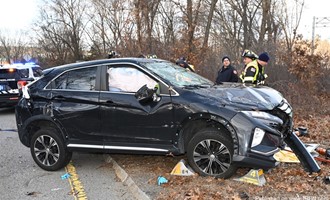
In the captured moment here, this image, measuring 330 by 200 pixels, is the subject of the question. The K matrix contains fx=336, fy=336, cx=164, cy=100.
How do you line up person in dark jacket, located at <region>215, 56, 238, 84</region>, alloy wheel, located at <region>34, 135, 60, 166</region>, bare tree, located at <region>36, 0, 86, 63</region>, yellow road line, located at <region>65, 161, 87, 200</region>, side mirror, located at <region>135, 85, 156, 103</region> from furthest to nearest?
bare tree, located at <region>36, 0, 86, 63</region>, person in dark jacket, located at <region>215, 56, 238, 84</region>, alloy wheel, located at <region>34, 135, 60, 166</region>, side mirror, located at <region>135, 85, 156, 103</region>, yellow road line, located at <region>65, 161, 87, 200</region>

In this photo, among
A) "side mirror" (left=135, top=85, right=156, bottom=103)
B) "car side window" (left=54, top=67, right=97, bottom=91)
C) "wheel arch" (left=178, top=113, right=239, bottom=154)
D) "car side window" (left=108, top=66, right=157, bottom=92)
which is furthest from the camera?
"car side window" (left=54, top=67, right=97, bottom=91)

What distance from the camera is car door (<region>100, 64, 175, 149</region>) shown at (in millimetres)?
4695

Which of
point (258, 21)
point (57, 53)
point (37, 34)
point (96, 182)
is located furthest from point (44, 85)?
point (37, 34)

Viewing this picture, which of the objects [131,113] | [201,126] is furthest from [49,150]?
[201,126]

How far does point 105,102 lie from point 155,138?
0.95 meters

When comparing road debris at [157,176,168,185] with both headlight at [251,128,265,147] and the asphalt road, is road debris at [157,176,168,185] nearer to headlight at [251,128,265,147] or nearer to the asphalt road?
the asphalt road

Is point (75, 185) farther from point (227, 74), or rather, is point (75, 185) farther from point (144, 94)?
point (227, 74)

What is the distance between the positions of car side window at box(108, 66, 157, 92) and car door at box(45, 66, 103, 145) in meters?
0.25

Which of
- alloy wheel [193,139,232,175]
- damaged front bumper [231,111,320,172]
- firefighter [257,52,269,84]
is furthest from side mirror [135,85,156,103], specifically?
firefighter [257,52,269,84]

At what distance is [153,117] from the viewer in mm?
4727

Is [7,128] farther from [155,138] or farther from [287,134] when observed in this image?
[287,134]

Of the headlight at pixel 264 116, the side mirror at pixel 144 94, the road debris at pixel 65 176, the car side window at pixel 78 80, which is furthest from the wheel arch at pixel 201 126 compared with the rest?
the road debris at pixel 65 176

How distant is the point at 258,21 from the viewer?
95.9ft

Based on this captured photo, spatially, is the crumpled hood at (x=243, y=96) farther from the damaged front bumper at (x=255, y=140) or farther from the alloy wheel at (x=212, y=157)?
the alloy wheel at (x=212, y=157)
